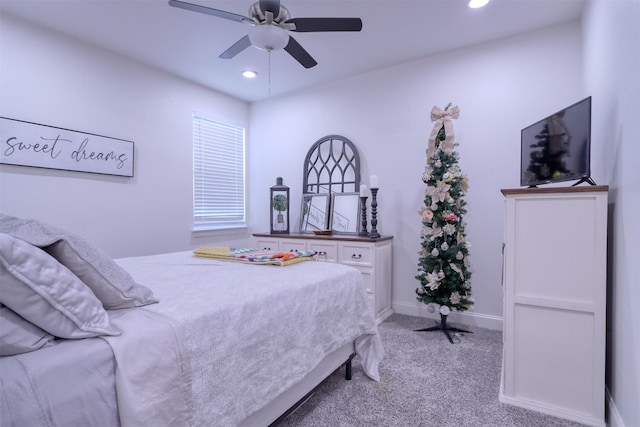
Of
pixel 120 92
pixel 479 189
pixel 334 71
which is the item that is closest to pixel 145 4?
pixel 120 92

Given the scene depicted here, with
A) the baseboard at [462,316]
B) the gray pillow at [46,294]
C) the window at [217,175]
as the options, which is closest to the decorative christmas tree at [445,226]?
the baseboard at [462,316]

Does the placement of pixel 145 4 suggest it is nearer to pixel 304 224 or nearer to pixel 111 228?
pixel 111 228

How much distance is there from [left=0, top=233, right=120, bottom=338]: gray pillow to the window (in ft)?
10.6

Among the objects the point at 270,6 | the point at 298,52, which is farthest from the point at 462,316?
the point at 270,6

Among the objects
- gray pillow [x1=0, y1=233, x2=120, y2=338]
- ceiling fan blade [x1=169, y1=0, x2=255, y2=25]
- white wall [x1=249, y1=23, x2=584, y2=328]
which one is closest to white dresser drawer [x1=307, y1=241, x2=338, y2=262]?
white wall [x1=249, y1=23, x2=584, y2=328]

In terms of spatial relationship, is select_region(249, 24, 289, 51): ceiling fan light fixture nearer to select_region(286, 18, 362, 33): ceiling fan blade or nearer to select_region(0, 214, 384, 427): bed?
select_region(286, 18, 362, 33): ceiling fan blade

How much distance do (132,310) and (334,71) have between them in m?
3.33

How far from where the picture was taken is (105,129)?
3.15 m

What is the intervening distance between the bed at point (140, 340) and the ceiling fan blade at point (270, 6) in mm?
1543

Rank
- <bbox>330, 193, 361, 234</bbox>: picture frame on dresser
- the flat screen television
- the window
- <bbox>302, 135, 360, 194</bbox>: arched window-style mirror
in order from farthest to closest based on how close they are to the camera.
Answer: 1. the window
2. <bbox>302, 135, 360, 194</bbox>: arched window-style mirror
3. <bbox>330, 193, 361, 234</bbox>: picture frame on dresser
4. the flat screen television

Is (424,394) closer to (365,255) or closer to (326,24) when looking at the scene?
(365,255)

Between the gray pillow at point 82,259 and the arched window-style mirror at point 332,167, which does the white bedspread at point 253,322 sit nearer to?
the gray pillow at point 82,259

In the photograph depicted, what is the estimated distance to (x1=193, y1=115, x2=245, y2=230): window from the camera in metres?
4.08

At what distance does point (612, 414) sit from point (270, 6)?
9.29 feet
